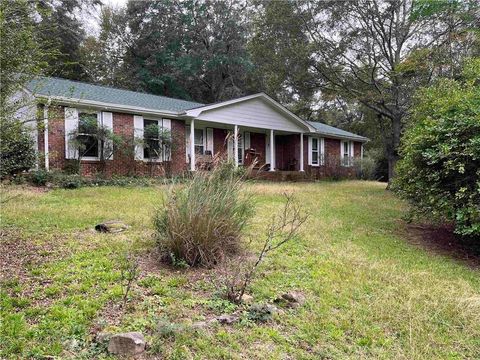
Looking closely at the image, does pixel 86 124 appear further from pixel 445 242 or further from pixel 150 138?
pixel 445 242

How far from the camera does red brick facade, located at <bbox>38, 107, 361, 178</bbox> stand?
11.2 m

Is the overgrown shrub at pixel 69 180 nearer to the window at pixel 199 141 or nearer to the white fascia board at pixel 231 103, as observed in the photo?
the white fascia board at pixel 231 103

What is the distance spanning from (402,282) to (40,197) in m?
7.37

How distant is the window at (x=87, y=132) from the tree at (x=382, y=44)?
25.1 ft

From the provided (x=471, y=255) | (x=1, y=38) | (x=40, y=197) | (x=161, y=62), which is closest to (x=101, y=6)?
(x=161, y=62)

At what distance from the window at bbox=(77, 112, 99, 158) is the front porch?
3550mm

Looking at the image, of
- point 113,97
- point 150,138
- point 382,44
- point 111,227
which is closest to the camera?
point 111,227

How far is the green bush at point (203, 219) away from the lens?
12.7 feet

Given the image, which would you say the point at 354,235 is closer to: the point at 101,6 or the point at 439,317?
the point at 439,317

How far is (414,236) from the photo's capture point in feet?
21.8

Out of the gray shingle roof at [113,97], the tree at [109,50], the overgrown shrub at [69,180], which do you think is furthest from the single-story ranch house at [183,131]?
the tree at [109,50]

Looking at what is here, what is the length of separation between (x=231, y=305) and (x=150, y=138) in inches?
436

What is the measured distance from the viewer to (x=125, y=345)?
2330 millimetres

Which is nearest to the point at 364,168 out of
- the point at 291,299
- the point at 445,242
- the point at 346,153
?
the point at 346,153
